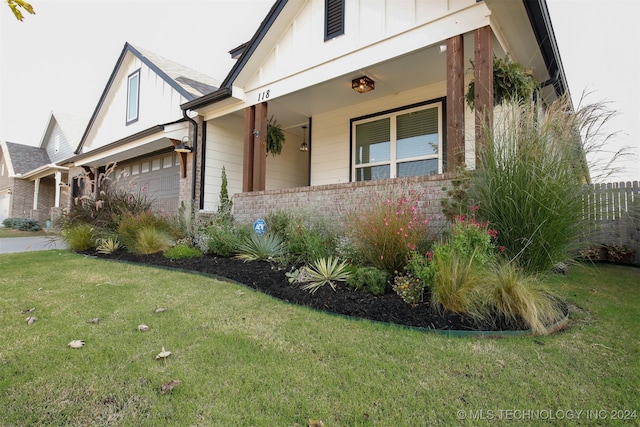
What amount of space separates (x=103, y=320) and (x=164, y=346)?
96cm

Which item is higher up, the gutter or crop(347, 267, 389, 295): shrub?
Answer: the gutter

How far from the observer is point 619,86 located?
5.49 metres

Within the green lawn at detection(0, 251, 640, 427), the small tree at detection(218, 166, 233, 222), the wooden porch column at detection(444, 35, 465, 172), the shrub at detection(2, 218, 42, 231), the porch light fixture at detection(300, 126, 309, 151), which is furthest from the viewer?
the shrub at detection(2, 218, 42, 231)

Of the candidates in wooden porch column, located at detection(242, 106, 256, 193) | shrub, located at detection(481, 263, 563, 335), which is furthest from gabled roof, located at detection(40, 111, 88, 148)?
shrub, located at detection(481, 263, 563, 335)

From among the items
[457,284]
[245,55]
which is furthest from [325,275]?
[245,55]

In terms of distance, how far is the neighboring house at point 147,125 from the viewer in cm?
933

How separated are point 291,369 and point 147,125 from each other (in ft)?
37.3

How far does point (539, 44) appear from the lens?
5445 mm

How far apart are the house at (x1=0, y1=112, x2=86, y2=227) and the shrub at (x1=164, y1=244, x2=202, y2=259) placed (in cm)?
1515

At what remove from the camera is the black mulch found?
8.55ft

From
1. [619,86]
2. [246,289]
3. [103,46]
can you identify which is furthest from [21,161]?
[619,86]

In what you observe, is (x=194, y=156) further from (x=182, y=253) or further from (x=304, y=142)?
(x=182, y=253)

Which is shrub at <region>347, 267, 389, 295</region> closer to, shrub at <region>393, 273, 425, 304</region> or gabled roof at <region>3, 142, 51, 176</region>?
shrub at <region>393, 273, 425, 304</region>

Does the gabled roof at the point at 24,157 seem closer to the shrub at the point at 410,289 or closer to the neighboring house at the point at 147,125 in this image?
the neighboring house at the point at 147,125
